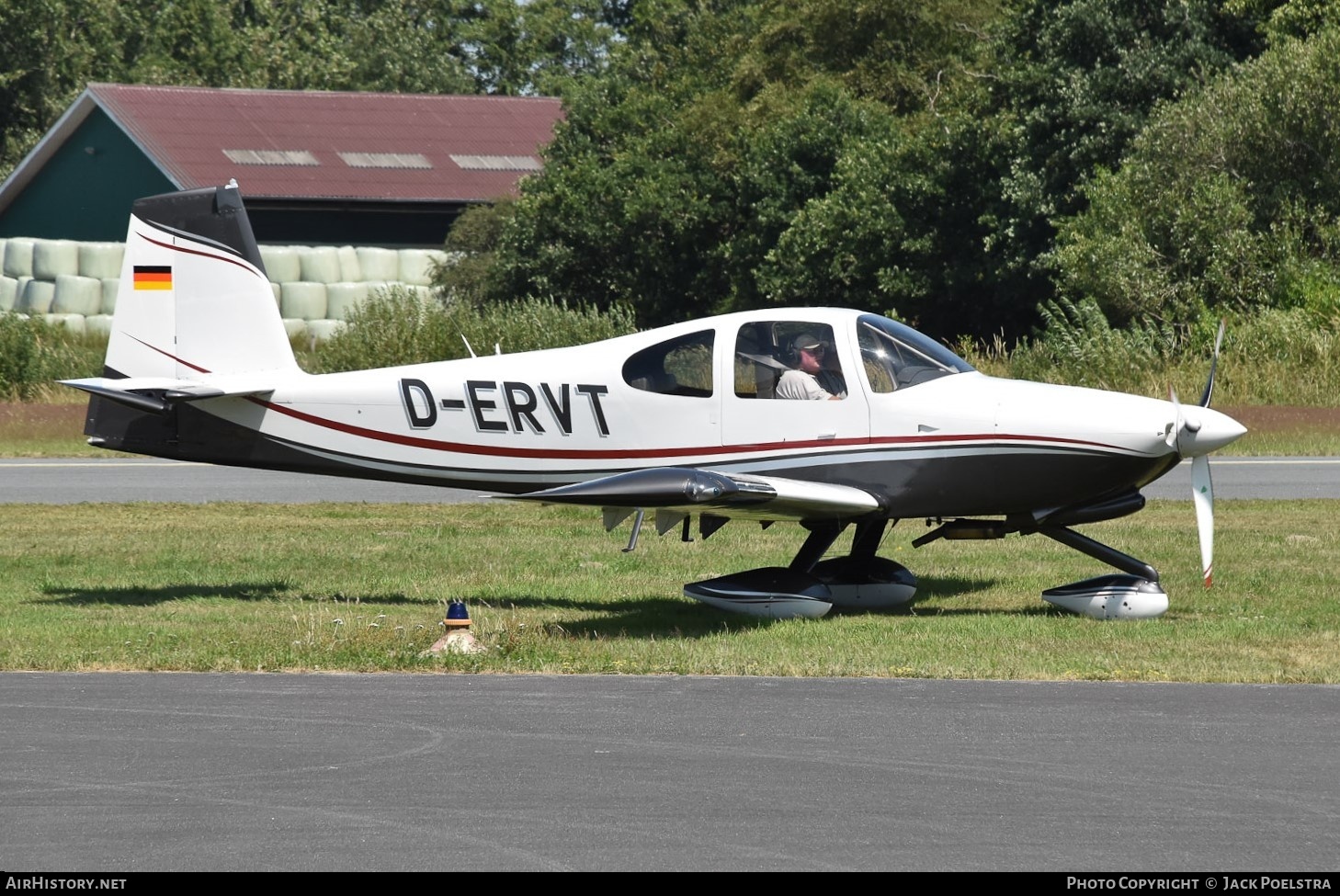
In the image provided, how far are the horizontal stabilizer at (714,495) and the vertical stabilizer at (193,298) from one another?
3.18 metres

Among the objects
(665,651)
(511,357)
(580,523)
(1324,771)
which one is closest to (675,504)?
(665,651)

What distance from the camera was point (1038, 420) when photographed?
37.3 ft

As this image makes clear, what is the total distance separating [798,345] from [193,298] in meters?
4.65

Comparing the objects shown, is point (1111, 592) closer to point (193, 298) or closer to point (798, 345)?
point (798, 345)

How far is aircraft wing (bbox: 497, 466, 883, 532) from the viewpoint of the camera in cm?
1064

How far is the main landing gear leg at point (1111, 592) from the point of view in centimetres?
1149

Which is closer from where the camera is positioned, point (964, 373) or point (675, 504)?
point (675, 504)

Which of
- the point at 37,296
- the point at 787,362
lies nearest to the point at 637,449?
the point at 787,362

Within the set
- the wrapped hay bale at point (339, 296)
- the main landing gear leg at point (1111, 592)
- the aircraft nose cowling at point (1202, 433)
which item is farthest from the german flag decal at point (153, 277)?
the wrapped hay bale at point (339, 296)

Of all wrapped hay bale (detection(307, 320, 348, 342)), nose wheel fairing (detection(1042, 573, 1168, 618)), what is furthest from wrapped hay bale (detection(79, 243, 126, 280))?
nose wheel fairing (detection(1042, 573, 1168, 618))

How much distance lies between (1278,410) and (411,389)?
53.2ft

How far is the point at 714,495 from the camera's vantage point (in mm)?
10648

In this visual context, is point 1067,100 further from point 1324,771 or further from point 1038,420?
point 1324,771

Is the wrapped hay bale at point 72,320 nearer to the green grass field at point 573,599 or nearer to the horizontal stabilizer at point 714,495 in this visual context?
the green grass field at point 573,599
